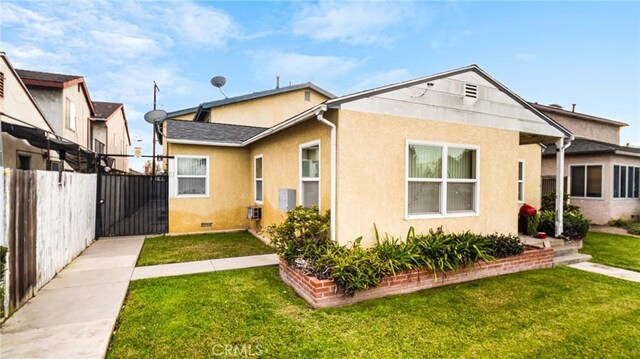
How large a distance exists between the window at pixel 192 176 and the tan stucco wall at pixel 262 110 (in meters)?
4.53

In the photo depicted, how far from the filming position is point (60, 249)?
19.2 feet

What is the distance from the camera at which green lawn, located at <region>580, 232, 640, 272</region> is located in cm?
716

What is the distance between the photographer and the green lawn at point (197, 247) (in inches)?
283

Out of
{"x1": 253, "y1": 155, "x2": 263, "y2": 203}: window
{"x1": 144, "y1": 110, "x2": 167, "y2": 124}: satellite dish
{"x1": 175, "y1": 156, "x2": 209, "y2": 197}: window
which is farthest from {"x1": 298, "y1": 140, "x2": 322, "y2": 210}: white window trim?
{"x1": 144, "y1": 110, "x2": 167, "y2": 124}: satellite dish

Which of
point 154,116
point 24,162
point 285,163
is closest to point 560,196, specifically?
point 285,163

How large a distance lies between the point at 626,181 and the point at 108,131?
28.9 meters

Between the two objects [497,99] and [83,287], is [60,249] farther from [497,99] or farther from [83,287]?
[497,99]

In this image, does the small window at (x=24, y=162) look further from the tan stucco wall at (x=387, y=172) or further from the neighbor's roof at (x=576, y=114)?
the neighbor's roof at (x=576, y=114)

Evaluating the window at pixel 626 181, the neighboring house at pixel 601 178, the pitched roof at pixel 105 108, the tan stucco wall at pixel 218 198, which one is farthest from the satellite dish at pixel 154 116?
the window at pixel 626 181

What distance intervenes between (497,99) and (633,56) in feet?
29.4

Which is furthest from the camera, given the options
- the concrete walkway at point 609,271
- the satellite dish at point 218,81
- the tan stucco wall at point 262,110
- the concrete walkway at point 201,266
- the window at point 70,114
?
the satellite dish at point 218,81

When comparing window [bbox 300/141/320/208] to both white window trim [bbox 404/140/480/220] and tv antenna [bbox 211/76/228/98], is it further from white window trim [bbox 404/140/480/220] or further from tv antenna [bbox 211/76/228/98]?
tv antenna [bbox 211/76/228/98]

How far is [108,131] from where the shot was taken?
65.2 ft

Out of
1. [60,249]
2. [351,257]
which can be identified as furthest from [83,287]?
[351,257]
